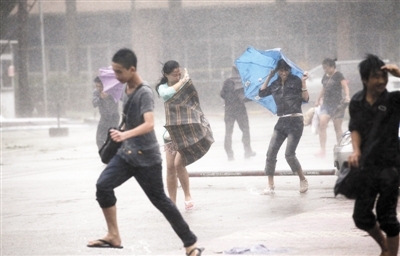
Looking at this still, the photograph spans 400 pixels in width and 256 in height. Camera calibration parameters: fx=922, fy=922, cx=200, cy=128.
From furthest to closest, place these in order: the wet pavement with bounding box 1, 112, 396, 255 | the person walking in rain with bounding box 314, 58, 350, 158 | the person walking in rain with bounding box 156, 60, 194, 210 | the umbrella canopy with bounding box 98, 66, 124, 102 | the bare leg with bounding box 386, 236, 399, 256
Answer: the person walking in rain with bounding box 314, 58, 350, 158
the umbrella canopy with bounding box 98, 66, 124, 102
the person walking in rain with bounding box 156, 60, 194, 210
the wet pavement with bounding box 1, 112, 396, 255
the bare leg with bounding box 386, 236, 399, 256

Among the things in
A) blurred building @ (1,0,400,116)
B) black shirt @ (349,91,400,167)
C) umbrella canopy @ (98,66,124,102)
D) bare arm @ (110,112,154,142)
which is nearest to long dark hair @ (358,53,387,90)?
black shirt @ (349,91,400,167)

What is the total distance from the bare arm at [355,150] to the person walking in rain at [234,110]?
34.1ft

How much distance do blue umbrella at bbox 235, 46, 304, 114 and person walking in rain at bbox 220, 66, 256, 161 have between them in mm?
4447

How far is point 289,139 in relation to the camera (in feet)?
37.7

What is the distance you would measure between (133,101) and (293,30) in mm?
32455

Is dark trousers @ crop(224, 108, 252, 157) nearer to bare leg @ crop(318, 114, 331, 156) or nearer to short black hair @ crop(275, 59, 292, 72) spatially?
bare leg @ crop(318, 114, 331, 156)

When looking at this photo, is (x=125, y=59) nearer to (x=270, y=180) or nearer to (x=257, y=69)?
(x=270, y=180)

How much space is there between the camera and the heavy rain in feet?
29.4

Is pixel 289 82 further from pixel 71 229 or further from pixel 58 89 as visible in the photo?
pixel 58 89

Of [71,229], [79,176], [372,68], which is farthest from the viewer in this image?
[79,176]

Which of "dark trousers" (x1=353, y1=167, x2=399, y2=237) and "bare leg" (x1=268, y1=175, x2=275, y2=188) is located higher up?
"dark trousers" (x1=353, y1=167, x2=399, y2=237)

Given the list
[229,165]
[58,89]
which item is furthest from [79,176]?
[58,89]

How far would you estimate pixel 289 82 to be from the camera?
1152 centimetres

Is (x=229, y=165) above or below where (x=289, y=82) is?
below
